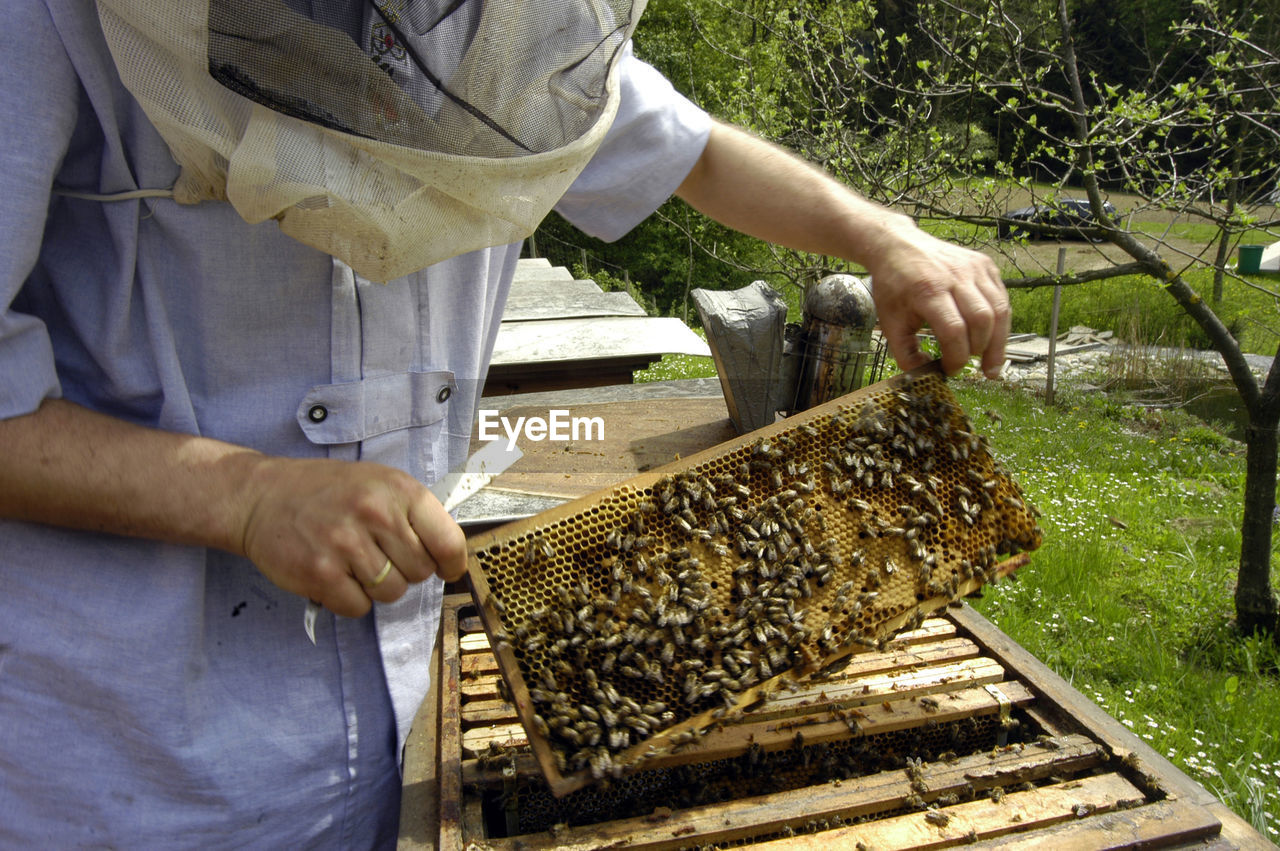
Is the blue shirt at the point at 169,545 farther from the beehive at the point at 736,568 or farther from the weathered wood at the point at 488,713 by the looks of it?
the beehive at the point at 736,568

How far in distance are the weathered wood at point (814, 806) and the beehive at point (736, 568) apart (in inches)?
5.5

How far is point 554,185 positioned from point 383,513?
A: 25.8 inches

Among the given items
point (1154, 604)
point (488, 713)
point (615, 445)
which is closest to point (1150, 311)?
point (1154, 604)

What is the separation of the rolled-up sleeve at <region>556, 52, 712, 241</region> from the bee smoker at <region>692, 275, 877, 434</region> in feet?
4.83

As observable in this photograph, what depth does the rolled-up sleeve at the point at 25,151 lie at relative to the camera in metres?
1.28

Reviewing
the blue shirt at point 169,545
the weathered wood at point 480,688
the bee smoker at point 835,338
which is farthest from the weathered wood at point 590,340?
the blue shirt at point 169,545

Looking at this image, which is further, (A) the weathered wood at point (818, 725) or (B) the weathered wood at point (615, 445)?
(B) the weathered wood at point (615, 445)

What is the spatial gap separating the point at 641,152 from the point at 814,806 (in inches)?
64.4

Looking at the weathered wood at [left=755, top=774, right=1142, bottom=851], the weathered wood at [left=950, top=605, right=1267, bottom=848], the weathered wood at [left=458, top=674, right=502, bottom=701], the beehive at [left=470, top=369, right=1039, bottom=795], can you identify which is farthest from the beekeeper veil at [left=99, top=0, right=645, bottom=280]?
the weathered wood at [left=950, top=605, right=1267, bottom=848]

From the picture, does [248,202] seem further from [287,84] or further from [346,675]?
[346,675]

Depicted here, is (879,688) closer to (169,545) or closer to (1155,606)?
(169,545)

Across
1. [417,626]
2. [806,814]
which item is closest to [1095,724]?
[806,814]

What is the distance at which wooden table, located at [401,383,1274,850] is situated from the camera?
5.37 ft

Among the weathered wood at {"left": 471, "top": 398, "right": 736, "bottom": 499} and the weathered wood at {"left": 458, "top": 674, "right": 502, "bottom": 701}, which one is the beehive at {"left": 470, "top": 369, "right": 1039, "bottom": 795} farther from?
the weathered wood at {"left": 471, "top": 398, "right": 736, "bottom": 499}
